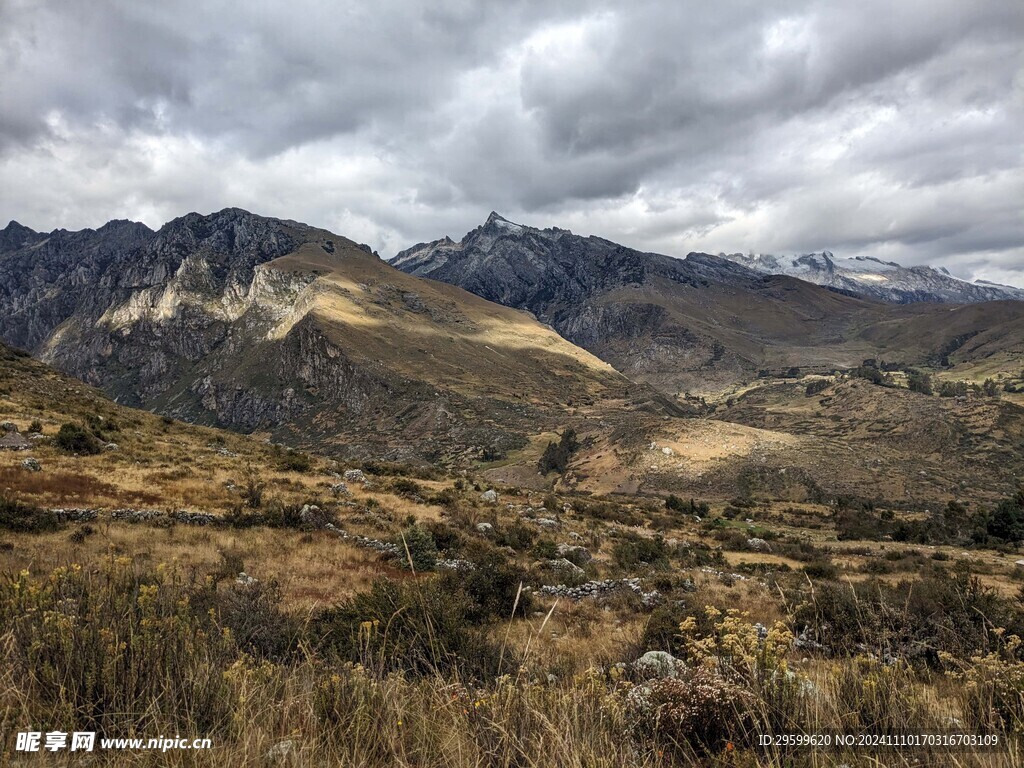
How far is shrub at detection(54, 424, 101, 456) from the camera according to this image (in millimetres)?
17391

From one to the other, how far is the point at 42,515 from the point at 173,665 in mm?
11917

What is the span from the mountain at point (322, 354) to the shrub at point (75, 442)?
59.4 m

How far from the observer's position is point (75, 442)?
58.1ft

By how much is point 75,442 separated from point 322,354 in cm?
10261

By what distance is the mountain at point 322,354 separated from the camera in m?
96.3

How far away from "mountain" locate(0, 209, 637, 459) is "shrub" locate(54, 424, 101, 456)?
195 ft

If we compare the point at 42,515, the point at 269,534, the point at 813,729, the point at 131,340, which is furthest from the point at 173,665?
the point at 131,340

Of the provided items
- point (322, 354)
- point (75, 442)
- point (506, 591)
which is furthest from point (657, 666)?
point (322, 354)

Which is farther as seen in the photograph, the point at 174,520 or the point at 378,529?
the point at 378,529

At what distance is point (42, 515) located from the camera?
442 inches

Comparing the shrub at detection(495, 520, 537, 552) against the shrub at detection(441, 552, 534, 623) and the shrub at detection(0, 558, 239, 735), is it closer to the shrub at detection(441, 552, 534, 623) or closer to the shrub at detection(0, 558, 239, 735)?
the shrub at detection(441, 552, 534, 623)

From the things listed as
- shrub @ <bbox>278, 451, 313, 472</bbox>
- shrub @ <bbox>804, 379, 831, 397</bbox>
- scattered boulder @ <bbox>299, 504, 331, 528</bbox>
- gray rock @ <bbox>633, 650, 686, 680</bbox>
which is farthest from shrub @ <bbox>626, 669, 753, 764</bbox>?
shrub @ <bbox>804, 379, 831, 397</bbox>

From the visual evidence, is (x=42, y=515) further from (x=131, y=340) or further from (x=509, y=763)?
(x=131, y=340)

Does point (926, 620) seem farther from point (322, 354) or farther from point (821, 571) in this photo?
point (322, 354)
